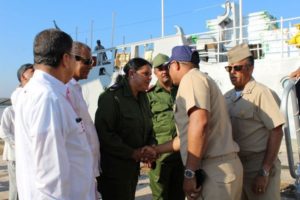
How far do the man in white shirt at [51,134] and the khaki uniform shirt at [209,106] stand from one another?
0.81m

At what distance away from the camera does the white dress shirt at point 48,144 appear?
1.89 m

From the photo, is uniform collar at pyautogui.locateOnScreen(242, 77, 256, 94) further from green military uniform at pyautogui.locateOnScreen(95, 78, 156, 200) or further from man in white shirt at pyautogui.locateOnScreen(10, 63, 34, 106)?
man in white shirt at pyautogui.locateOnScreen(10, 63, 34, 106)

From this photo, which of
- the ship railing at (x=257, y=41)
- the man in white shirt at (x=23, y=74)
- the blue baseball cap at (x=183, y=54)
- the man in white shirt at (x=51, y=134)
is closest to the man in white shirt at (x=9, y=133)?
the man in white shirt at (x=23, y=74)

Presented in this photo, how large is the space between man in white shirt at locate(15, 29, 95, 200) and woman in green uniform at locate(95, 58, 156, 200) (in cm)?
112

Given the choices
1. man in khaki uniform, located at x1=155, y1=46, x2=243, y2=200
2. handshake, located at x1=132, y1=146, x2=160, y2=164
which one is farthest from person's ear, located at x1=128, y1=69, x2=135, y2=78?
man in khaki uniform, located at x1=155, y1=46, x2=243, y2=200

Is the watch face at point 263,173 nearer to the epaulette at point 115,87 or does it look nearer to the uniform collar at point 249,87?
the uniform collar at point 249,87

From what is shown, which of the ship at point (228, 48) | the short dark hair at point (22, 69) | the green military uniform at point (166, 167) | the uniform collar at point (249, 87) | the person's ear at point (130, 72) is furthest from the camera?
the ship at point (228, 48)

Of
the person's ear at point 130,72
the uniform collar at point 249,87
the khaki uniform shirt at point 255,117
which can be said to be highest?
the person's ear at point 130,72

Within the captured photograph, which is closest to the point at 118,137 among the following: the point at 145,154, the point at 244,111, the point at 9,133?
the point at 145,154

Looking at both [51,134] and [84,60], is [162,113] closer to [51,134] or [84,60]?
[84,60]

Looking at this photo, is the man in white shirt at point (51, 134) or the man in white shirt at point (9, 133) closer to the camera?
the man in white shirt at point (51, 134)

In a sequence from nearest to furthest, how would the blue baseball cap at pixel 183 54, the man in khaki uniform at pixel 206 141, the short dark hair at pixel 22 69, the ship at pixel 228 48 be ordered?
1. the man in khaki uniform at pixel 206 141
2. the blue baseball cap at pixel 183 54
3. the short dark hair at pixel 22 69
4. the ship at pixel 228 48

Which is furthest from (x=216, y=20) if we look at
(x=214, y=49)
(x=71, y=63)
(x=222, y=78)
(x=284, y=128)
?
(x=71, y=63)

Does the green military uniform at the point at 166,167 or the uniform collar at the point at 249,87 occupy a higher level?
the uniform collar at the point at 249,87
